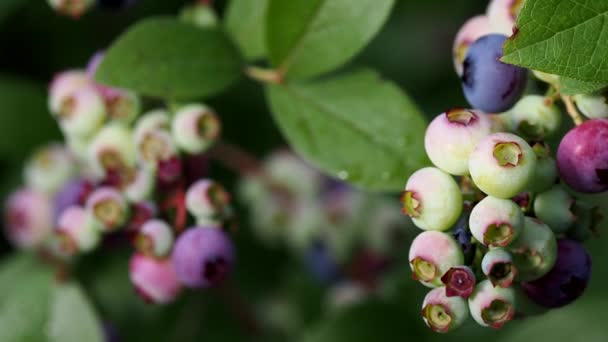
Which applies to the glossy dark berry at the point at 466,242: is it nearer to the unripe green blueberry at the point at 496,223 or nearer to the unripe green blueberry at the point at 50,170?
the unripe green blueberry at the point at 496,223

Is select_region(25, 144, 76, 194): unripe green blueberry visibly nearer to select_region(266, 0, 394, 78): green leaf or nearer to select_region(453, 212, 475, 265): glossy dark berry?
select_region(266, 0, 394, 78): green leaf

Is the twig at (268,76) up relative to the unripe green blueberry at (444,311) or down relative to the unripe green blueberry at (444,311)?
down

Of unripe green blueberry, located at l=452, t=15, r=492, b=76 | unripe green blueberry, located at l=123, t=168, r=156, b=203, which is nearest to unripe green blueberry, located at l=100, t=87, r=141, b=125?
unripe green blueberry, located at l=123, t=168, r=156, b=203

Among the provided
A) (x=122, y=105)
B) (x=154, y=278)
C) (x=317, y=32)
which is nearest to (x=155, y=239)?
(x=154, y=278)

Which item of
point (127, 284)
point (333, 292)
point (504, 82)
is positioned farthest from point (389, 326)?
point (504, 82)

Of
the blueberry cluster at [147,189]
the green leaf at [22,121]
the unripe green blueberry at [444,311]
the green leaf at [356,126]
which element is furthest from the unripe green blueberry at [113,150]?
the unripe green blueberry at [444,311]
